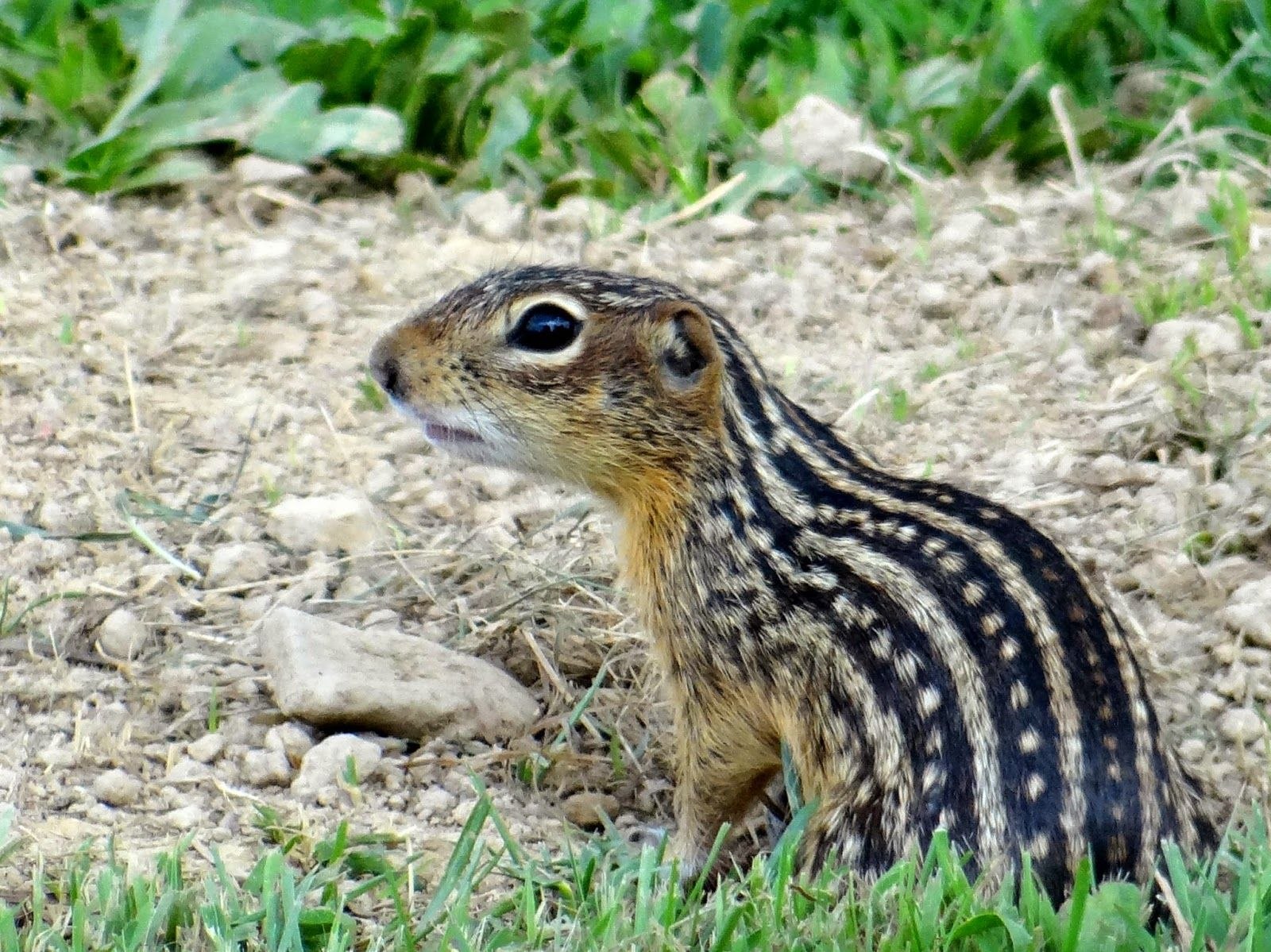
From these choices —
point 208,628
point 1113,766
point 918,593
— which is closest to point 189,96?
point 208,628

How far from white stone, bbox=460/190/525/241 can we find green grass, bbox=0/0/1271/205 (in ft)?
0.60

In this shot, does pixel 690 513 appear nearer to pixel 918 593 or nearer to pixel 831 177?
pixel 918 593

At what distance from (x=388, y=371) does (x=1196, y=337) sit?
7.59 feet

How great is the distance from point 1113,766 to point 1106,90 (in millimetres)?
4031

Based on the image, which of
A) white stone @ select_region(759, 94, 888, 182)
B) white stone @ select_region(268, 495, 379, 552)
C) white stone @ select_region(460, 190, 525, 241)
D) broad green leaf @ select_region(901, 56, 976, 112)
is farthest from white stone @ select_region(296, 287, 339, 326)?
broad green leaf @ select_region(901, 56, 976, 112)

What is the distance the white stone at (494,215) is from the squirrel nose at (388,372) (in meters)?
1.94

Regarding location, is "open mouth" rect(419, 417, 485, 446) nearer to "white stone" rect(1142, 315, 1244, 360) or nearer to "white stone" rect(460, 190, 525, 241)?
"white stone" rect(460, 190, 525, 241)

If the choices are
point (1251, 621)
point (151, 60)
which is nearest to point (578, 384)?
point (1251, 621)

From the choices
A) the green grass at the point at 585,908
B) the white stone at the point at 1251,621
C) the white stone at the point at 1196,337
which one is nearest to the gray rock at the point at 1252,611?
the white stone at the point at 1251,621

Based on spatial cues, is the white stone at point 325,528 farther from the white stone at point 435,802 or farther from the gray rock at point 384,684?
the white stone at point 435,802

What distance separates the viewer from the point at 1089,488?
177 inches

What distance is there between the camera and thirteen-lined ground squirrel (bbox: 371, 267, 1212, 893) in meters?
3.13

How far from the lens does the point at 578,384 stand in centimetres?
378

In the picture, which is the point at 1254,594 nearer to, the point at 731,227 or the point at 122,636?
the point at 731,227
